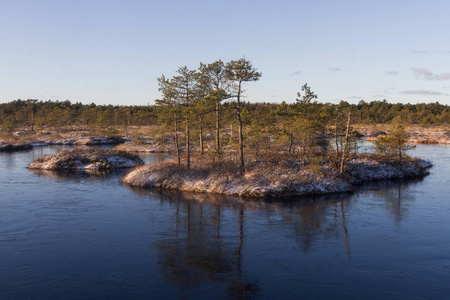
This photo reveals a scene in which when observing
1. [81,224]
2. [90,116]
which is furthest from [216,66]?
[90,116]

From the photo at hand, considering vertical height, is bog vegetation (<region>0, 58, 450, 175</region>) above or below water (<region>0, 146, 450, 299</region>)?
above

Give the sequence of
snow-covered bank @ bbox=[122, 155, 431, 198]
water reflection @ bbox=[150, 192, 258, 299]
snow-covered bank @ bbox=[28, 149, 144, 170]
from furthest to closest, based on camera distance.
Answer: snow-covered bank @ bbox=[28, 149, 144, 170]
snow-covered bank @ bbox=[122, 155, 431, 198]
water reflection @ bbox=[150, 192, 258, 299]

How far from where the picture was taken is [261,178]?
26.6 metres

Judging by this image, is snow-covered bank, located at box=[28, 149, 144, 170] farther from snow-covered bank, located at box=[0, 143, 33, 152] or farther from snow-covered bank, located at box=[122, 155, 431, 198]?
snow-covered bank, located at box=[0, 143, 33, 152]

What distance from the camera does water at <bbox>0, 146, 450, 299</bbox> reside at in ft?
37.8

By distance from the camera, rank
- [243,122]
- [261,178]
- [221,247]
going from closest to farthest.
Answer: [221,247] < [261,178] < [243,122]

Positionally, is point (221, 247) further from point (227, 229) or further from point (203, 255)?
point (227, 229)

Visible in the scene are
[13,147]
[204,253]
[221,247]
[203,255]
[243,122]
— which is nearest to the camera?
[203,255]

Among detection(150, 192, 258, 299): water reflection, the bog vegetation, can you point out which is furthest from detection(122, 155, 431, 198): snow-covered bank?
detection(150, 192, 258, 299): water reflection

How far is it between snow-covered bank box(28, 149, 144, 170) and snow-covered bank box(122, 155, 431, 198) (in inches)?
436

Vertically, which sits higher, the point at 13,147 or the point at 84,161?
the point at 13,147

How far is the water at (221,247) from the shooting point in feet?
37.8

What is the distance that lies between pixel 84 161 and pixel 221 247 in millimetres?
32434

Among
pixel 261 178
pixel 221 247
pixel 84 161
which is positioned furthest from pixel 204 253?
pixel 84 161
